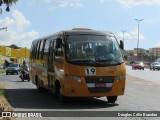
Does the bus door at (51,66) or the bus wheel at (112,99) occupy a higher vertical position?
the bus door at (51,66)

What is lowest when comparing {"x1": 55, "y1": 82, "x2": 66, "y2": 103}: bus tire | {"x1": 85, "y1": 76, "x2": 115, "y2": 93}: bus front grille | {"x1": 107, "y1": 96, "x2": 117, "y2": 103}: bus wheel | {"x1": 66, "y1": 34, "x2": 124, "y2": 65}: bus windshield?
{"x1": 107, "y1": 96, "x2": 117, "y2": 103}: bus wheel

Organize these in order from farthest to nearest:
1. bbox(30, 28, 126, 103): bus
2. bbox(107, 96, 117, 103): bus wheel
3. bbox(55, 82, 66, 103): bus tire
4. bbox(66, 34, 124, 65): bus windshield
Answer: bbox(107, 96, 117, 103): bus wheel → bbox(55, 82, 66, 103): bus tire → bbox(66, 34, 124, 65): bus windshield → bbox(30, 28, 126, 103): bus

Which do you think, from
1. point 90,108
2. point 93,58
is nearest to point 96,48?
point 93,58

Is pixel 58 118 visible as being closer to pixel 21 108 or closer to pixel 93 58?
pixel 21 108

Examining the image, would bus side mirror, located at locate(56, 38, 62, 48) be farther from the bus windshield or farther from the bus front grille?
the bus front grille

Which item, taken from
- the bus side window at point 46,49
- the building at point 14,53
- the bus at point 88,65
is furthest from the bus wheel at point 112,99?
the building at point 14,53

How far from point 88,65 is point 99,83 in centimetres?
72

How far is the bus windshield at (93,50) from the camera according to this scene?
15.0 meters

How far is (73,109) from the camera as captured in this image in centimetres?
1397

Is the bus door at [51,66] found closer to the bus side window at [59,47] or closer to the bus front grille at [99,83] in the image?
the bus side window at [59,47]

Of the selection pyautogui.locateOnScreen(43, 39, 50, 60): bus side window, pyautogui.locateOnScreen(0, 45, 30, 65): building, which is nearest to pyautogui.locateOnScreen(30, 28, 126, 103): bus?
pyautogui.locateOnScreen(43, 39, 50, 60): bus side window

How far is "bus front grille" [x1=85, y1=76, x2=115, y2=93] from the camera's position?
1470cm

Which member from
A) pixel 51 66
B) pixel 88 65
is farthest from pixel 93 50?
pixel 51 66

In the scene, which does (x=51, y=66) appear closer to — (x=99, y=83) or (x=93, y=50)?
(x=93, y=50)
